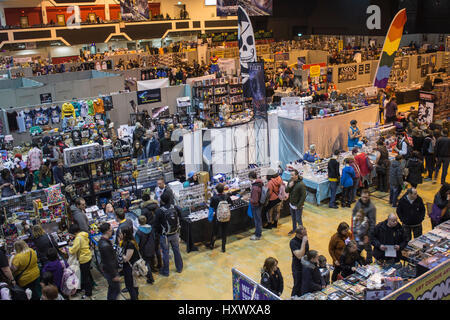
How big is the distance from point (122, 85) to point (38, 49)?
13.1m

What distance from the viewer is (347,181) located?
Result: 9.09m

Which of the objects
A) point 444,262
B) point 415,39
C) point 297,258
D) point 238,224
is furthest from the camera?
point 415,39

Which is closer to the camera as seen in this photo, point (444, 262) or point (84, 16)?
point (444, 262)

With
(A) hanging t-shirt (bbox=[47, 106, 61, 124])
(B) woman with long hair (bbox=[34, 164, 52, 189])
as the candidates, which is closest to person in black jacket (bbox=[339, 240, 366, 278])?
(B) woman with long hair (bbox=[34, 164, 52, 189])

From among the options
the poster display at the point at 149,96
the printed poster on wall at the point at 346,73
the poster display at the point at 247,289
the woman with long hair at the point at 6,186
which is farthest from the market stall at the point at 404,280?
the printed poster on wall at the point at 346,73

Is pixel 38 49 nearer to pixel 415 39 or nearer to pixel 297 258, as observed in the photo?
pixel 415 39

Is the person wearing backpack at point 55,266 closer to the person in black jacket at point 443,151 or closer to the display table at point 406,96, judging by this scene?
the person in black jacket at point 443,151

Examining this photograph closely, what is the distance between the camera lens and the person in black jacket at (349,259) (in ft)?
18.7

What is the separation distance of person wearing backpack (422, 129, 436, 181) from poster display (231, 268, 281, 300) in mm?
7053

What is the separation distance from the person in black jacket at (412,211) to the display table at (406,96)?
39.7 feet

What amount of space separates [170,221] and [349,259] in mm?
2731

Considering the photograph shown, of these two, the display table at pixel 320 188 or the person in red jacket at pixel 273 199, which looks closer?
the person in red jacket at pixel 273 199

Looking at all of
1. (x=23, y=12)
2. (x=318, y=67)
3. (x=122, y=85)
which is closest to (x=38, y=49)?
(x=23, y=12)

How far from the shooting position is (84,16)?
2958 cm
